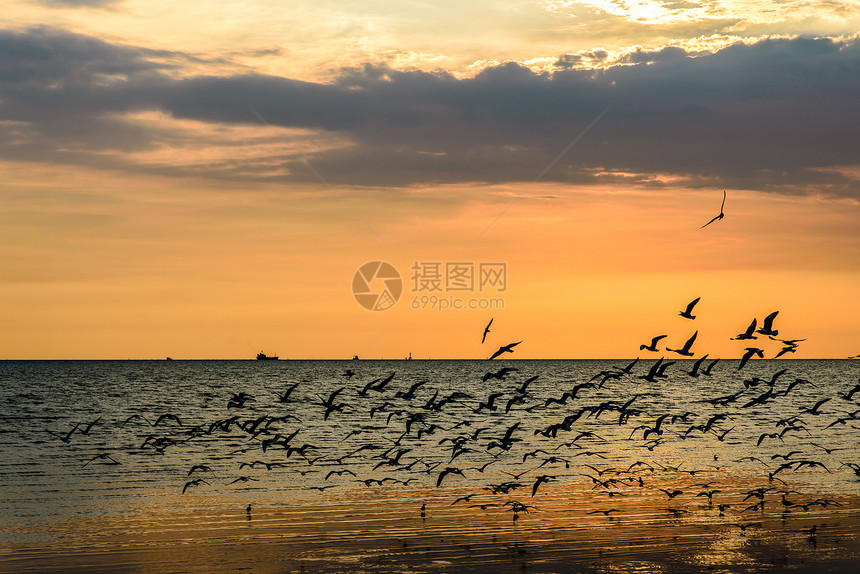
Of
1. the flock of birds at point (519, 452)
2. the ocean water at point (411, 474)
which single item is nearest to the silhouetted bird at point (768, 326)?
the flock of birds at point (519, 452)

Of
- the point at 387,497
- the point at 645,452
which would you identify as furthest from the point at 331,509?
the point at 645,452

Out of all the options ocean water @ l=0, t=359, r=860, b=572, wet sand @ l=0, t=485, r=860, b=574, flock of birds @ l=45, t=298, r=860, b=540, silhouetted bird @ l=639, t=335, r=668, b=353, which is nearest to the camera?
wet sand @ l=0, t=485, r=860, b=574

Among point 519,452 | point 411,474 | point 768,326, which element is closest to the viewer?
point 768,326

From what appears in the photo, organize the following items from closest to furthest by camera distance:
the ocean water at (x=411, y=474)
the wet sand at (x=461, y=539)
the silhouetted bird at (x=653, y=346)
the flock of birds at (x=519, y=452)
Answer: the wet sand at (x=461, y=539) → the silhouetted bird at (x=653, y=346) → the ocean water at (x=411, y=474) → the flock of birds at (x=519, y=452)

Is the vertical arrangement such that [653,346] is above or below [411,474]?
above

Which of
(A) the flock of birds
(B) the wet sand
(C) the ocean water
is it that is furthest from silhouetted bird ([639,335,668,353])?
(B) the wet sand

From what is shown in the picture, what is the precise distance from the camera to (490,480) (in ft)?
132

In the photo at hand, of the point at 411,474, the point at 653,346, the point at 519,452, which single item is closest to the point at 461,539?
the point at 653,346

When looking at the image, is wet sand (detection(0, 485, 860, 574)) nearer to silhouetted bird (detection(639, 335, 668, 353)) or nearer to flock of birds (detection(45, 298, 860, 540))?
flock of birds (detection(45, 298, 860, 540))

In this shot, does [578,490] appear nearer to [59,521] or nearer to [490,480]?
[490,480]

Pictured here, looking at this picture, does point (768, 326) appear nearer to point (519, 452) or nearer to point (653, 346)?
point (653, 346)

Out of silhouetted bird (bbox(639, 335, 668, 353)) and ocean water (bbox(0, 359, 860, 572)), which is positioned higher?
silhouetted bird (bbox(639, 335, 668, 353))

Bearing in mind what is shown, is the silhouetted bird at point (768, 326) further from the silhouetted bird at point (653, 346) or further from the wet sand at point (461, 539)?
the wet sand at point (461, 539)

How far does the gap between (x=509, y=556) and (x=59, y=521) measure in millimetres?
17399
